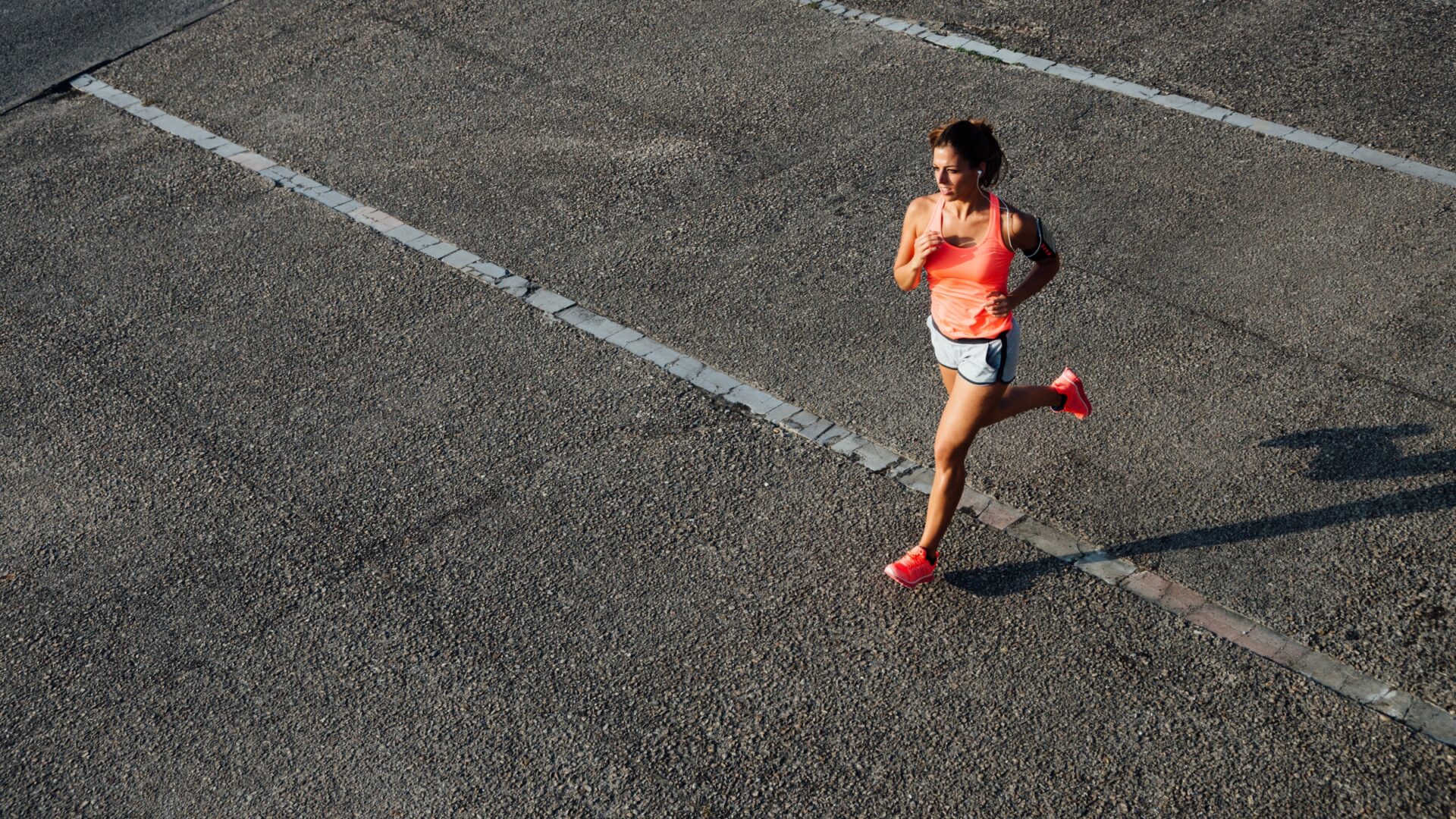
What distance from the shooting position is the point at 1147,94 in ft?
31.8

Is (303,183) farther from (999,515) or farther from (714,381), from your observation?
(999,515)

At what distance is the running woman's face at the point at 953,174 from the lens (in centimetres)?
485

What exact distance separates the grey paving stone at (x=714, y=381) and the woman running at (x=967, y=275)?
5.64 feet

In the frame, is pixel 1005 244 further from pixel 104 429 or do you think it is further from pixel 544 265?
pixel 104 429

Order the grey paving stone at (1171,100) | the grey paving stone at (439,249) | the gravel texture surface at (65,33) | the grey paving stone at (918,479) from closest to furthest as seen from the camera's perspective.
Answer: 1. the grey paving stone at (918,479)
2. the grey paving stone at (439,249)
3. the grey paving stone at (1171,100)
4. the gravel texture surface at (65,33)

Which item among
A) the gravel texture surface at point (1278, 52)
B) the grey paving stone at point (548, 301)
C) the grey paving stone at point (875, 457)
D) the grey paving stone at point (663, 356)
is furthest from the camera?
the gravel texture surface at point (1278, 52)

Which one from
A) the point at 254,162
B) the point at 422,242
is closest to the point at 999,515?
the point at 422,242

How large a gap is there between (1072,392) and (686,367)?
6.95ft

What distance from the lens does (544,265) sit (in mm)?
8078

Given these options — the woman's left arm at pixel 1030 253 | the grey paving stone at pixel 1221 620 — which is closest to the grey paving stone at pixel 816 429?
the woman's left arm at pixel 1030 253

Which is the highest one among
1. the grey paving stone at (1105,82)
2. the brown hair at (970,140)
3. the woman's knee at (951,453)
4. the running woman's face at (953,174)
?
the brown hair at (970,140)

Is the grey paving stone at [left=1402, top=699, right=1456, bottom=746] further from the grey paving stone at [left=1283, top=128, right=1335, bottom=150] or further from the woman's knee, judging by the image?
the grey paving stone at [left=1283, top=128, right=1335, bottom=150]

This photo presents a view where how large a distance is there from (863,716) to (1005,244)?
6.33ft

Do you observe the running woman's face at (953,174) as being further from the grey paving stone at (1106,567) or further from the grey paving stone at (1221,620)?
the grey paving stone at (1221,620)
